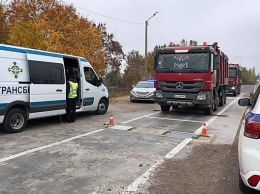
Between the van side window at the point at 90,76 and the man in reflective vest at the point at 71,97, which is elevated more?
the van side window at the point at 90,76

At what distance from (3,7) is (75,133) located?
18.5 meters

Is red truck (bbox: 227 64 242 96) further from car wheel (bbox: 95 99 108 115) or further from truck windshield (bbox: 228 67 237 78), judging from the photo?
car wheel (bbox: 95 99 108 115)

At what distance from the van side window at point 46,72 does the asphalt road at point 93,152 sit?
148 cm

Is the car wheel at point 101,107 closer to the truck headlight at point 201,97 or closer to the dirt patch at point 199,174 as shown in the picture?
the truck headlight at point 201,97

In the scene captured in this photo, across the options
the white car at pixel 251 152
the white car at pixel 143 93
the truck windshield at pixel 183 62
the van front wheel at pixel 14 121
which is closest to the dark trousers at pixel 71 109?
the van front wheel at pixel 14 121

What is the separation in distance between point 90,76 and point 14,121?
12.6 feet

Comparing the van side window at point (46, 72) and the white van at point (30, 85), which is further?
the van side window at point (46, 72)

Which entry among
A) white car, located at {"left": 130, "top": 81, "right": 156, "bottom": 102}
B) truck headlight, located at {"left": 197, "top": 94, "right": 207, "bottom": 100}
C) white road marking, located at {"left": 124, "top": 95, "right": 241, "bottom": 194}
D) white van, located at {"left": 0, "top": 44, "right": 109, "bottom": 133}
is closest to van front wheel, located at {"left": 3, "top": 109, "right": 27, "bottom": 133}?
white van, located at {"left": 0, "top": 44, "right": 109, "bottom": 133}

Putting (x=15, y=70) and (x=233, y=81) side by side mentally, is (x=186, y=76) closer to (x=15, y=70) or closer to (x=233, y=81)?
(x=15, y=70)

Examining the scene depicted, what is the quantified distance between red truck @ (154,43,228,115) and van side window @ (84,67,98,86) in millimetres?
2674

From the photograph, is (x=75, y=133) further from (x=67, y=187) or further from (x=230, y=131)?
(x=230, y=131)

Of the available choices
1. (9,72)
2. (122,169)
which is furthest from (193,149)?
(9,72)

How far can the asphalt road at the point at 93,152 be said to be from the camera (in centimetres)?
446

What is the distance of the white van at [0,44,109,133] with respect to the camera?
7.65 meters
